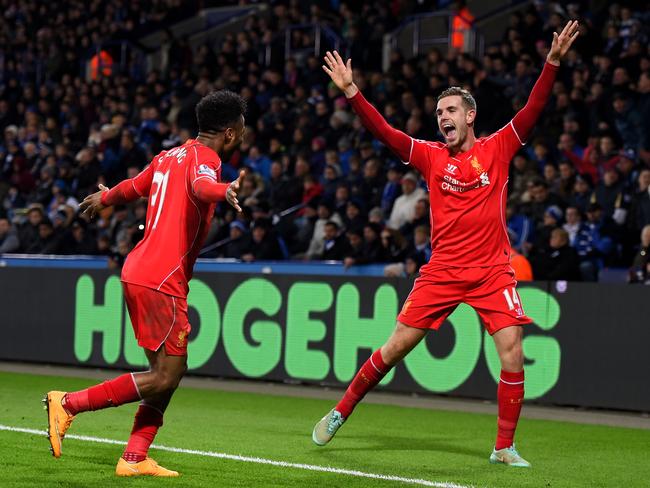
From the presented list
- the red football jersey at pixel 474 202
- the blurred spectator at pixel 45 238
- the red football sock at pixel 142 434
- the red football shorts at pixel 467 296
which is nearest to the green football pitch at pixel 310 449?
the red football sock at pixel 142 434

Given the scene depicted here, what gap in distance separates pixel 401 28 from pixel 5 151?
28.8 ft

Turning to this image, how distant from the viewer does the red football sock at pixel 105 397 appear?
6738mm

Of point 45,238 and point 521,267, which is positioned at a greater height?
point 521,267

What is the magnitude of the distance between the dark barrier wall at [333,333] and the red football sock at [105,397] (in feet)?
21.8

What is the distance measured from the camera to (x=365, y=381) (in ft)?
27.3

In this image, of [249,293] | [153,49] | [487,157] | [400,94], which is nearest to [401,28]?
[400,94]

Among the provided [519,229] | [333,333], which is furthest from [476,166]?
[519,229]

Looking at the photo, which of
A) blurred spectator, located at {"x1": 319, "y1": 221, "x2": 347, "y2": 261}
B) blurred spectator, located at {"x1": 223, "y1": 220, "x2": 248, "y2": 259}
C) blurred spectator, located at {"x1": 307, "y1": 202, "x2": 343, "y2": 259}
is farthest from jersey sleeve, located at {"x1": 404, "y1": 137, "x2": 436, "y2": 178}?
blurred spectator, located at {"x1": 223, "y1": 220, "x2": 248, "y2": 259}

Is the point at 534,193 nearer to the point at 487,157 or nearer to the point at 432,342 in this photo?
the point at 432,342

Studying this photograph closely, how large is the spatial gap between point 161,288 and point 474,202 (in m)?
2.28

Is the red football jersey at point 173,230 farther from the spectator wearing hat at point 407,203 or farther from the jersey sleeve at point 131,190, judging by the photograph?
the spectator wearing hat at point 407,203

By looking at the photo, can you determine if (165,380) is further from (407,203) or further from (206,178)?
(407,203)

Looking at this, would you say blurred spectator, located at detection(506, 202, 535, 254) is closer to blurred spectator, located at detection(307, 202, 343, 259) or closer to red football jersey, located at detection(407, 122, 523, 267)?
blurred spectator, located at detection(307, 202, 343, 259)

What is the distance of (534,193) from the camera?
15031 millimetres
